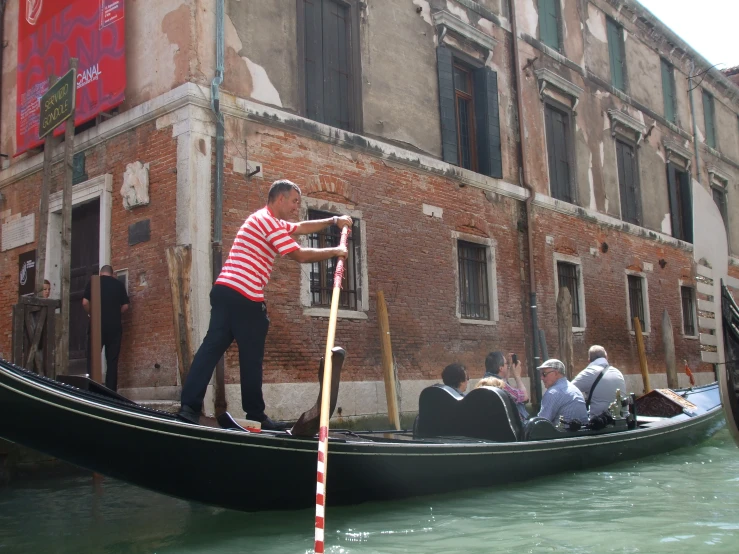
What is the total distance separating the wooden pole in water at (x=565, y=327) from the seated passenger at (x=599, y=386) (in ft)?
13.8

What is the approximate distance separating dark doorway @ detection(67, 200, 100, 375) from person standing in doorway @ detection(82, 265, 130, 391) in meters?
1.07

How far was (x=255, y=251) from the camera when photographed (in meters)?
4.71

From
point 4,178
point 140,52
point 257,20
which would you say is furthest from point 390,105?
point 4,178

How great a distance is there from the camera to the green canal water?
155 inches

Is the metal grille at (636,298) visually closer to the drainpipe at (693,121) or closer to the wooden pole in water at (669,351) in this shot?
the wooden pole in water at (669,351)

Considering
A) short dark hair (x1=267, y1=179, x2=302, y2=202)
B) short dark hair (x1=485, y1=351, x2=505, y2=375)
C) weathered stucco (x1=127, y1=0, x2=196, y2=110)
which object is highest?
weathered stucco (x1=127, y1=0, x2=196, y2=110)

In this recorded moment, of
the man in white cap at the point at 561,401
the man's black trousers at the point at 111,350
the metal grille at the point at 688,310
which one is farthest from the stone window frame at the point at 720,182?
the man's black trousers at the point at 111,350

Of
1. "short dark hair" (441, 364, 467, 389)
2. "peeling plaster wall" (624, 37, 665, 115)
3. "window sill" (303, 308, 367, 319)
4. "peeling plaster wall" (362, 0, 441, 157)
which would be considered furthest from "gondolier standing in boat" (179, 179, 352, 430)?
"peeling plaster wall" (624, 37, 665, 115)

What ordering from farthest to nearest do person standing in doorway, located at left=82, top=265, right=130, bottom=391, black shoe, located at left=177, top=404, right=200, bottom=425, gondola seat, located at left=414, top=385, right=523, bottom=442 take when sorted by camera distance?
person standing in doorway, located at left=82, top=265, right=130, bottom=391
gondola seat, located at left=414, top=385, right=523, bottom=442
black shoe, located at left=177, top=404, right=200, bottom=425

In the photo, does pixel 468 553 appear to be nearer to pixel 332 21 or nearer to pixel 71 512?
pixel 71 512

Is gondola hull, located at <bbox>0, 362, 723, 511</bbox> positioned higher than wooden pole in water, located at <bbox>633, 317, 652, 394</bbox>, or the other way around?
wooden pole in water, located at <bbox>633, 317, 652, 394</bbox>

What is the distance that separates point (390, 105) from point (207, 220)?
303 centimetres

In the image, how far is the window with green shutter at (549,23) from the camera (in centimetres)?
1273

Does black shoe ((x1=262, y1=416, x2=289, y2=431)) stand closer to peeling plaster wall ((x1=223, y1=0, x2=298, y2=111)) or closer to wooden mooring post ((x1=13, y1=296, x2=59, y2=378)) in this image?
wooden mooring post ((x1=13, y1=296, x2=59, y2=378))
